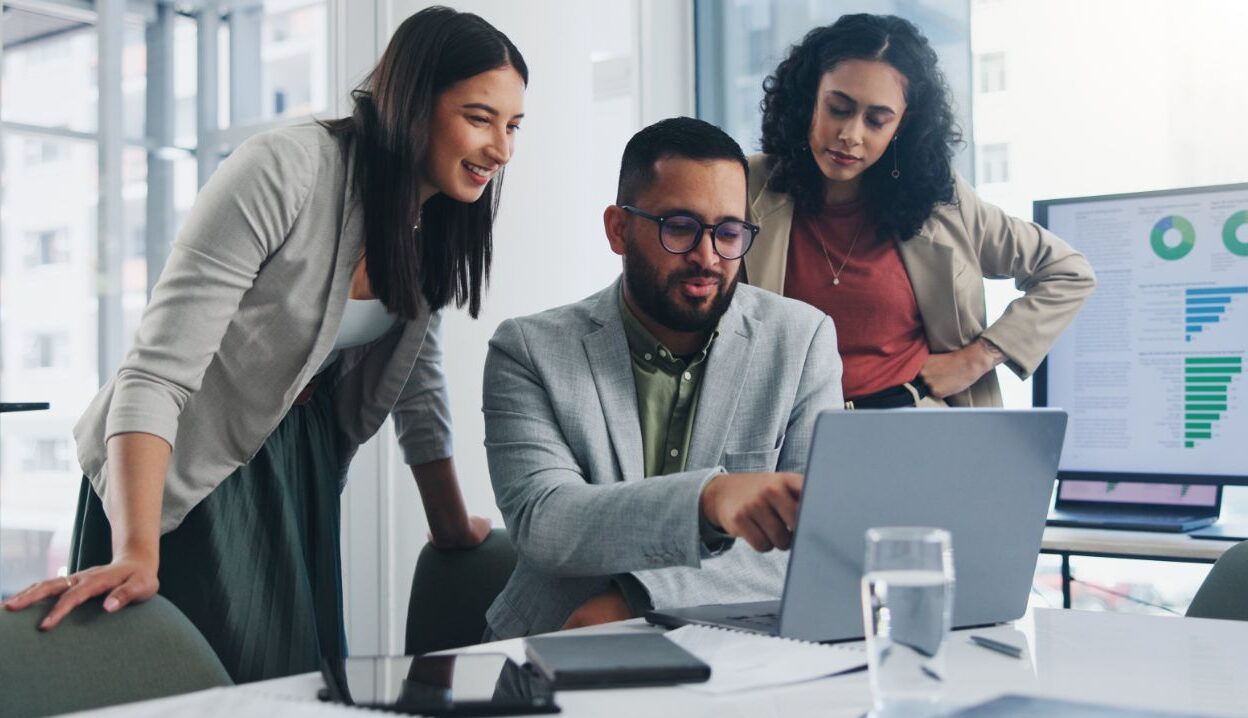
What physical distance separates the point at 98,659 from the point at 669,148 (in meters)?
1.02

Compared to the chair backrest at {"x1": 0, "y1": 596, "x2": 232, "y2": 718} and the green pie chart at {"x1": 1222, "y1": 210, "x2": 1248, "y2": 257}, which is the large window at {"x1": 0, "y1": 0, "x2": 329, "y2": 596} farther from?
the chair backrest at {"x1": 0, "y1": 596, "x2": 232, "y2": 718}

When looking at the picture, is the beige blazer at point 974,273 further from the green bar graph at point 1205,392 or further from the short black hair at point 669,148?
the short black hair at point 669,148

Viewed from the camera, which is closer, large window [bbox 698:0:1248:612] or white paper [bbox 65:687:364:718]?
white paper [bbox 65:687:364:718]

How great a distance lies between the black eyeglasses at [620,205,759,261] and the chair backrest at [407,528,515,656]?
0.57 meters

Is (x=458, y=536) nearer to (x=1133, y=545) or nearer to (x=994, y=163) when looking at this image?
(x=1133, y=545)

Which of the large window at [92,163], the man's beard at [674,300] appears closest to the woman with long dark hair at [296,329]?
the man's beard at [674,300]

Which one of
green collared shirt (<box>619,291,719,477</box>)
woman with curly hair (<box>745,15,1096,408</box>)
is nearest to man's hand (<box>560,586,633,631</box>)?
green collared shirt (<box>619,291,719,477</box>)

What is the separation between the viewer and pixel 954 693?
38.9 inches

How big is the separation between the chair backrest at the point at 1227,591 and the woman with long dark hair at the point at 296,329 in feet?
3.48

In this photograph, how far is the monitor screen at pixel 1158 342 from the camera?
2307 mm

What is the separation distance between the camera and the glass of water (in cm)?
85

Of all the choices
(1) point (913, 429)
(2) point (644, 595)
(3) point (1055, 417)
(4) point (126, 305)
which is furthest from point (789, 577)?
(4) point (126, 305)

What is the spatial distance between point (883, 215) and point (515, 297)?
1350 millimetres

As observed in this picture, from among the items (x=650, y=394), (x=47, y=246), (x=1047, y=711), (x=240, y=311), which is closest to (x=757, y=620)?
(x=1047, y=711)
